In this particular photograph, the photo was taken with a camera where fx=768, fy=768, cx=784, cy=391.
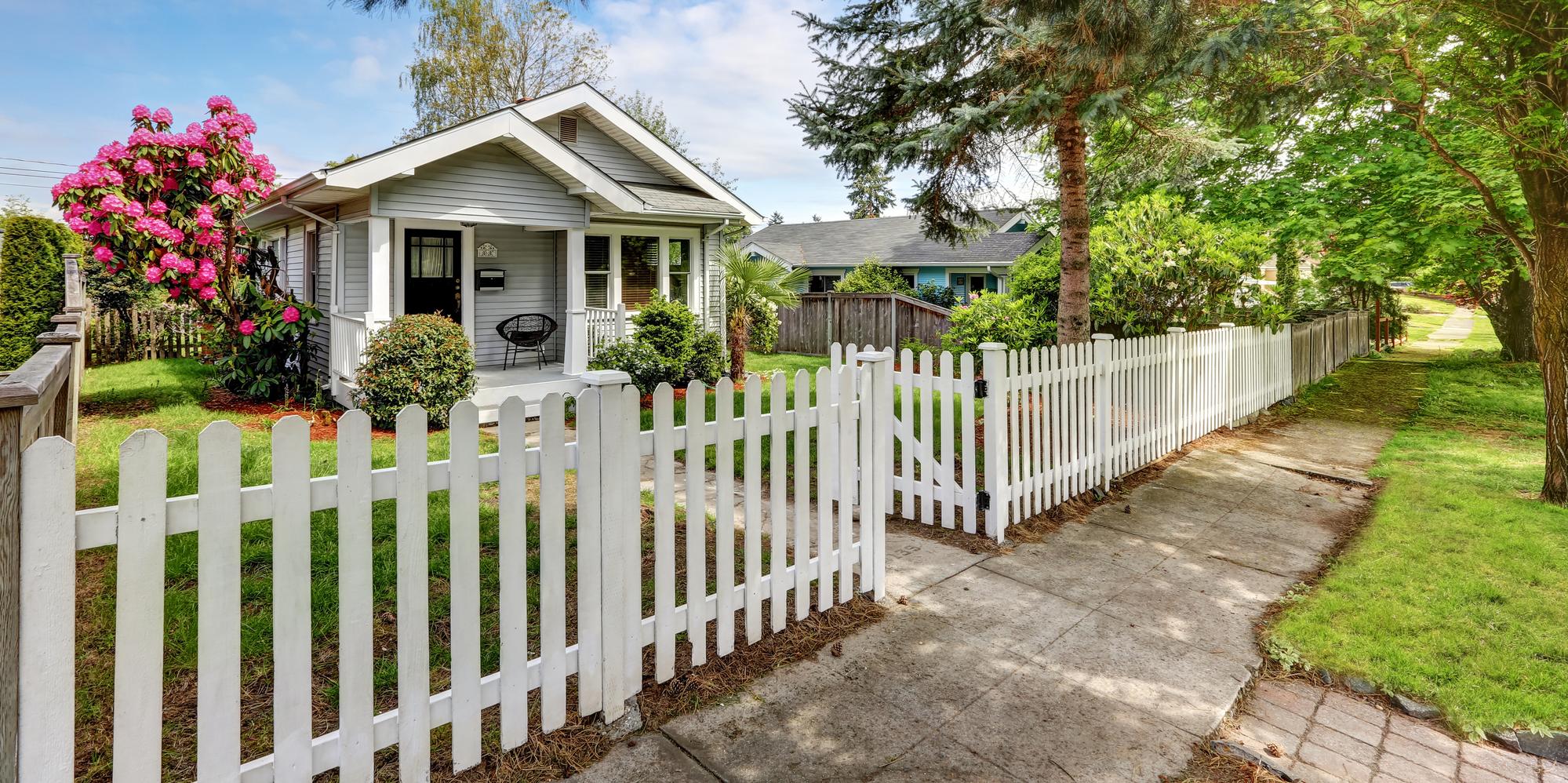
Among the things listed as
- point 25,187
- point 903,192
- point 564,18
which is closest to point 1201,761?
point 903,192

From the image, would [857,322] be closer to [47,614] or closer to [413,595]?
[413,595]

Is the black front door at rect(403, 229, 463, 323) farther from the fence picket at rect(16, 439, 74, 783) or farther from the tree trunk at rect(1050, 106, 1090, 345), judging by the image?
the fence picket at rect(16, 439, 74, 783)

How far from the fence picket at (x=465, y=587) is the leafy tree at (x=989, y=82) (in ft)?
14.7

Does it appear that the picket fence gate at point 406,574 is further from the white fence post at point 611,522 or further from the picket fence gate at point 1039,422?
the picket fence gate at point 1039,422

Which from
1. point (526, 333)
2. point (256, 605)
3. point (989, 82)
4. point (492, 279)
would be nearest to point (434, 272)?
point (492, 279)

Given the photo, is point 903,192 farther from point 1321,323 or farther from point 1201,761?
point 1321,323

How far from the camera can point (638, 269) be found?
537 inches

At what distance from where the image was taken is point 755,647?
11.4ft

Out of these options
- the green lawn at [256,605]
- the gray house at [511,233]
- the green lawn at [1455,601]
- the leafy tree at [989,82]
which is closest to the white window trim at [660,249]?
the gray house at [511,233]

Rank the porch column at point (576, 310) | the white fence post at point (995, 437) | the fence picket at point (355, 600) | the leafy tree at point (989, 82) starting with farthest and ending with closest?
the porch column at point (576, 310) → the leafy tree at point (989, 82) → the white fence post at point (995, 437) → the fence picket at point (355, 600)

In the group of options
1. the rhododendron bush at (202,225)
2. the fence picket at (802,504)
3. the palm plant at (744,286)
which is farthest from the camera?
the palm plant at (744,286)

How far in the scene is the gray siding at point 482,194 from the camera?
953 cm

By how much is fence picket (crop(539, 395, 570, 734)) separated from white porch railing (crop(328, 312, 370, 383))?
7.26 meters

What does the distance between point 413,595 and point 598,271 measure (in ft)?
37.0
